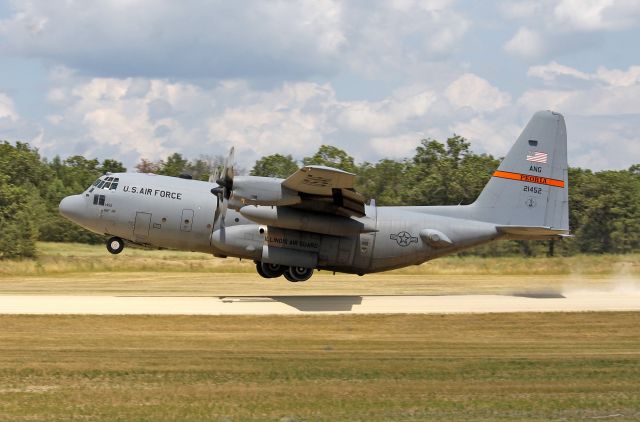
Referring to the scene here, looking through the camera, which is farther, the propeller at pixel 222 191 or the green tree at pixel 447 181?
the green tree at pixel 447 181

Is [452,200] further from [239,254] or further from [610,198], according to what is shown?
[239,254]

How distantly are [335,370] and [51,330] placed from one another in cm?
833

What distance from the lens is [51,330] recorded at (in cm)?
2066

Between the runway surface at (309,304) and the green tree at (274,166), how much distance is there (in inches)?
1901

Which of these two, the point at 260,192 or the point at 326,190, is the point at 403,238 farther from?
the point at 260,192

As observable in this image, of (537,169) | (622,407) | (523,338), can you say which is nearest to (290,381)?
(622,407)

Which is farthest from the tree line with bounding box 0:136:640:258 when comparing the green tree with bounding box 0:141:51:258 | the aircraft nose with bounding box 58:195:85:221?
the aircraft nose with bounding box 58:195:85:221

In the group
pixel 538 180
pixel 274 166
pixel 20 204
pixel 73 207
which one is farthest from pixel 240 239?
pixel 274 166

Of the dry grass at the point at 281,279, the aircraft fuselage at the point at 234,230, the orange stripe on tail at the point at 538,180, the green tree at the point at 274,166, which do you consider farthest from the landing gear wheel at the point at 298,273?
the green tree at the point at 274,166

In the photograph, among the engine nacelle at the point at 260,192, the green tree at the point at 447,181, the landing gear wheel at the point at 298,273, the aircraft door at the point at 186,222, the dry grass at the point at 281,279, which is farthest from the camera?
the green tree at the point at 447,181

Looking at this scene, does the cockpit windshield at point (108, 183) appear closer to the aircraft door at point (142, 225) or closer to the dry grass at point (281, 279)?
the aircraft door at point (142, 225)

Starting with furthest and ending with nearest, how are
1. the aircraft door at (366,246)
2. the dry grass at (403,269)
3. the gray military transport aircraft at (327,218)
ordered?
1. the dry grass at (403,269)
2. the aircraft door at (366,246)
3. the gray military transport aircraft at (327,218)

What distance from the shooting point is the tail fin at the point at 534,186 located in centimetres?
2906

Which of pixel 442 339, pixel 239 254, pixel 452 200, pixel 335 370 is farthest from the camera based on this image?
pixel 452 200
